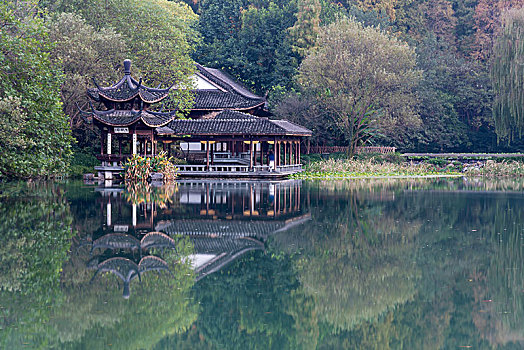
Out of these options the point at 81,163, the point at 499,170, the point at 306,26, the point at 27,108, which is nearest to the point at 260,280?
the point at 27,108

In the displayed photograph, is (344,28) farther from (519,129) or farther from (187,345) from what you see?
(187,345)

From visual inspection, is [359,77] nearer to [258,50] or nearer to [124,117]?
[258,50]

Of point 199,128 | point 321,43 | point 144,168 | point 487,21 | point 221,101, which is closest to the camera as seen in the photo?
point 144,168

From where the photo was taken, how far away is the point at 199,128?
136 feet

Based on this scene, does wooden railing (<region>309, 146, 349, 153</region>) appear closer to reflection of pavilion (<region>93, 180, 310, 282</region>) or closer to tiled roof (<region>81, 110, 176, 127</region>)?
tiled roof (<region>81, 110, 176, 127</region>)

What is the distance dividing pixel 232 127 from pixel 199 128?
2259 mm

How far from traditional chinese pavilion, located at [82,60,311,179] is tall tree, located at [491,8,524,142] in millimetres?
16921

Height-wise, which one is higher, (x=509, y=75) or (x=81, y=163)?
(x=509, y=75)

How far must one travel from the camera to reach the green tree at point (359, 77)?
161ft

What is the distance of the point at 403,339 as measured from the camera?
22.8 feet

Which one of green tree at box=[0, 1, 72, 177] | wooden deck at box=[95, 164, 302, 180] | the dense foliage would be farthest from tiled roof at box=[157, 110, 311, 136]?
green tree at box=[0, 1, 72, 177]

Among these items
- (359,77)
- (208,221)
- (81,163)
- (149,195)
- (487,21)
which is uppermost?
(487,21)

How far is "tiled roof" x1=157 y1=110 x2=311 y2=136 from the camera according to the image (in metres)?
40.1

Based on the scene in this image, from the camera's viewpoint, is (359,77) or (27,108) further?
(359,77)
